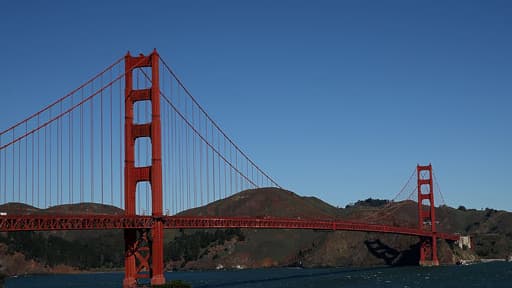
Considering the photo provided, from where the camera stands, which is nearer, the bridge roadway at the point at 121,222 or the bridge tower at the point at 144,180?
the bridge roadway at the point at 121,222

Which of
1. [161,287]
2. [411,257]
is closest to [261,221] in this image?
[161,287]

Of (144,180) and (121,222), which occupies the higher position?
(144,180)

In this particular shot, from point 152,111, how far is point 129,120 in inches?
85.7

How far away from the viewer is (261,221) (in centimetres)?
9812

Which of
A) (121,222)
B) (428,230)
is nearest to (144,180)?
(121,222)

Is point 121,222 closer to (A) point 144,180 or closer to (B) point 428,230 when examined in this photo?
(A) point 144,180

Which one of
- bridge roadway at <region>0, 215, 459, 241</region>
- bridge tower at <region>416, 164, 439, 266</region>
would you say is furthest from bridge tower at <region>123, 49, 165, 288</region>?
bridge tower at <region>416, 164, 439, 266</region>

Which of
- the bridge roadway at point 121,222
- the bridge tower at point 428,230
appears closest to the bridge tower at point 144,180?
the bridge roadway at point 121,222

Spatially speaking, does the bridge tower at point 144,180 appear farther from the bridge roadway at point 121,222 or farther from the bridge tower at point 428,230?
the bridge tower at point 428,230

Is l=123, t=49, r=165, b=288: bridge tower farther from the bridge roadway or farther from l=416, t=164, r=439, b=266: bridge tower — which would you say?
l=416, t=164, r=439, b=266: bridge tower

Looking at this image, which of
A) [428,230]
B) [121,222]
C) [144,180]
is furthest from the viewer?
[428,230]

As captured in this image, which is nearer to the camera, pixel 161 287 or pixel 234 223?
pixel 161 287

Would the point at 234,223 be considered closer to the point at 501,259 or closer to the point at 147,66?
the point at 147,66

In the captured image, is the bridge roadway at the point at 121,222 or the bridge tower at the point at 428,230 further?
the bridge tower at the point at 428,230
